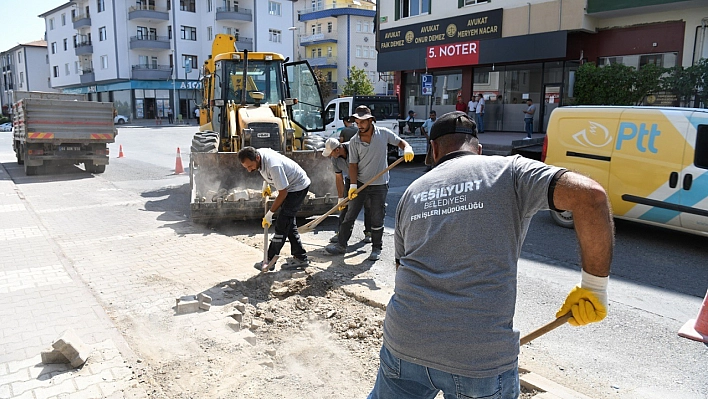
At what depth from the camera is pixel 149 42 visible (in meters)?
51.2

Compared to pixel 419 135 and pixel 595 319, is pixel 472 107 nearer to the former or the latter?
pixel 419 135

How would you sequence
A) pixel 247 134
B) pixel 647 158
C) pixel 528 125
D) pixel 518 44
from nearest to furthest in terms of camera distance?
pixel 647 158 → pixel 247 134 → pixel 528 125 → pixel 518 44

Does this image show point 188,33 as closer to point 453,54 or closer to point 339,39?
point 339,39

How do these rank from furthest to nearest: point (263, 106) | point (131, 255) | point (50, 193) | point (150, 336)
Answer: point (50, 193), point (263, 106), point (131, 255), point (150, 336)

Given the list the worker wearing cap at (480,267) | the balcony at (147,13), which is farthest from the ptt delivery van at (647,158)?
the balcony at (147,13)

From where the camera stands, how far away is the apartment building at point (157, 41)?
169ft

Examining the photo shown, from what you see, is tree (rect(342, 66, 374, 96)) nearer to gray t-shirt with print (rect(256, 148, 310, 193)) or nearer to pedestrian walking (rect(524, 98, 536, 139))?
pedestrian walking (rect(524, 98, 536, 139))

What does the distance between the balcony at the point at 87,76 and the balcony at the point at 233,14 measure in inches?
582

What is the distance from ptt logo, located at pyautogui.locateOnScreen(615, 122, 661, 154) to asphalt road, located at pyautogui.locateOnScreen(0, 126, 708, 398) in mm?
1357

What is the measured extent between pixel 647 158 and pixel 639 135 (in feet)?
1.13

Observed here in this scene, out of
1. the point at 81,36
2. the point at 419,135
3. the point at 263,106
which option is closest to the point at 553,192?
the point at 263,106

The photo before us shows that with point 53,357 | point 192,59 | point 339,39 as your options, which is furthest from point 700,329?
point 339,39

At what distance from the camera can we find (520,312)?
5066 mm

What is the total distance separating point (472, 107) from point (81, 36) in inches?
2019
